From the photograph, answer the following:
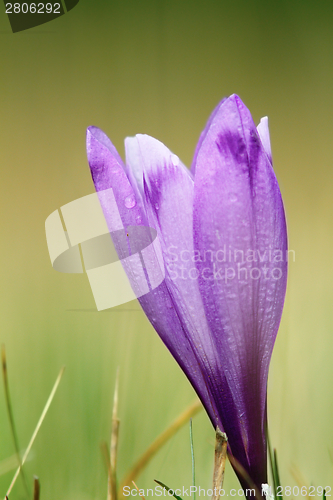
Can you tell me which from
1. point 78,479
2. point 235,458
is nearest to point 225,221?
point 235,458

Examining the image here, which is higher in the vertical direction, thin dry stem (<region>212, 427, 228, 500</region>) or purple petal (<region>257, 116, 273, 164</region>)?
purple petal (<region>257, 116, 273, 164</region>)
